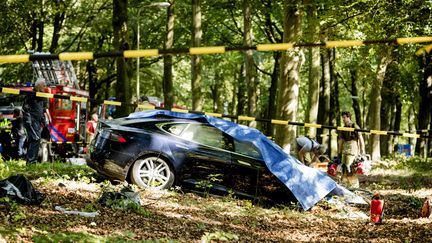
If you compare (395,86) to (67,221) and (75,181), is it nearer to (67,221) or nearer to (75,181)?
(75,181)

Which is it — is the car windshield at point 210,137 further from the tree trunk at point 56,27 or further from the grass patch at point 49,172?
the tree trunk at point 56,27

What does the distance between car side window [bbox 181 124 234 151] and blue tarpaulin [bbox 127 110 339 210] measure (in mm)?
100

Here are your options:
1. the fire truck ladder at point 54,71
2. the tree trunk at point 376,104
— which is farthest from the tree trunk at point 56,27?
the tree trunk at point 376,104

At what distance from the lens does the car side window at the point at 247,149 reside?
385 inches

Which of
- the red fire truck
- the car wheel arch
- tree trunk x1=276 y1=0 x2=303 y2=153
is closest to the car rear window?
the car wheel arch

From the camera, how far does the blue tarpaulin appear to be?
31.4ft

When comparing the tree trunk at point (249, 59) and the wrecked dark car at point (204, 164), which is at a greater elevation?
the tree trunk at point (249, 59)

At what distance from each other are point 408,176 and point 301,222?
29.4 feet

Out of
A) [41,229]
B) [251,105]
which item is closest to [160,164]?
[41,229]

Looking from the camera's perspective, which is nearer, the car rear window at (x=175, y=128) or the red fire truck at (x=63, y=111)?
the car rear window at (x=175, y=128)

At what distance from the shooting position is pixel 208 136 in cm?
1002

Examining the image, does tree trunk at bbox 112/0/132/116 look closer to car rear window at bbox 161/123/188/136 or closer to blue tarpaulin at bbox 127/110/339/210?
car rear window at bbox 161/123/188/136

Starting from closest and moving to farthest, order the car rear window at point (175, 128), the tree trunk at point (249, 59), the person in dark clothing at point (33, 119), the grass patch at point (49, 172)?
the car rear window at point (175, 128) → the grass patch at point (49, 172) → the person in dark clothing at point (33, 119) → the tree trunk at point (249, 59)

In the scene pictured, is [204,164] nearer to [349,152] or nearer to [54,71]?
[349,152]
